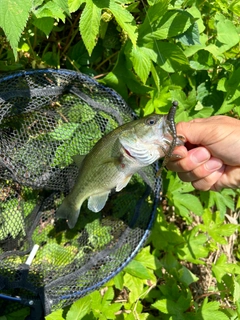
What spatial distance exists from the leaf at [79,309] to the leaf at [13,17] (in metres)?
1.39

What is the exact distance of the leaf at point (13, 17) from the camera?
140 centimetres

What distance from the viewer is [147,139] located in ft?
5.47

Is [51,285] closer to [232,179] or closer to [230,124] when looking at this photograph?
[232,179]

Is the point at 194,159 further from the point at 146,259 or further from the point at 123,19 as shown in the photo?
the point at 146,259

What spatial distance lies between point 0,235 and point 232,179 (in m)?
1.35

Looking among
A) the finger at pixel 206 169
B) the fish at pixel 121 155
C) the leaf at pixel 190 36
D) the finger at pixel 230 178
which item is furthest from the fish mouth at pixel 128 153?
the leaf at pixel 190 36

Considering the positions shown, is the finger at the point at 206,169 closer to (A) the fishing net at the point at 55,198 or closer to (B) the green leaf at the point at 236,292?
(A) the fishing net at the point at 55,198

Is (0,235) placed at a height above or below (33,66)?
below

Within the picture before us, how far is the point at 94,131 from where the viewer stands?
94.5 inches

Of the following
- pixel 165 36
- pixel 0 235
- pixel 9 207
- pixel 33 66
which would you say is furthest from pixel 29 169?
pixel 165 36

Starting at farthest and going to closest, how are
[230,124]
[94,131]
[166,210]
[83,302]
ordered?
1. [166,210]
2. [94,131]
3. [83,302]
4. [230,124]

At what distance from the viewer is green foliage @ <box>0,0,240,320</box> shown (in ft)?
6.97

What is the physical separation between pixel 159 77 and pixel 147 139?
846mm

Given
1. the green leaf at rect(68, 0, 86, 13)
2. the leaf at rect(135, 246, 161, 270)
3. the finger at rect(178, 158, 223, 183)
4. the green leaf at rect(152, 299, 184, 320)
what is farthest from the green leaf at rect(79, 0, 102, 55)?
the green leaf at rect(152, 299, 184, 320)
